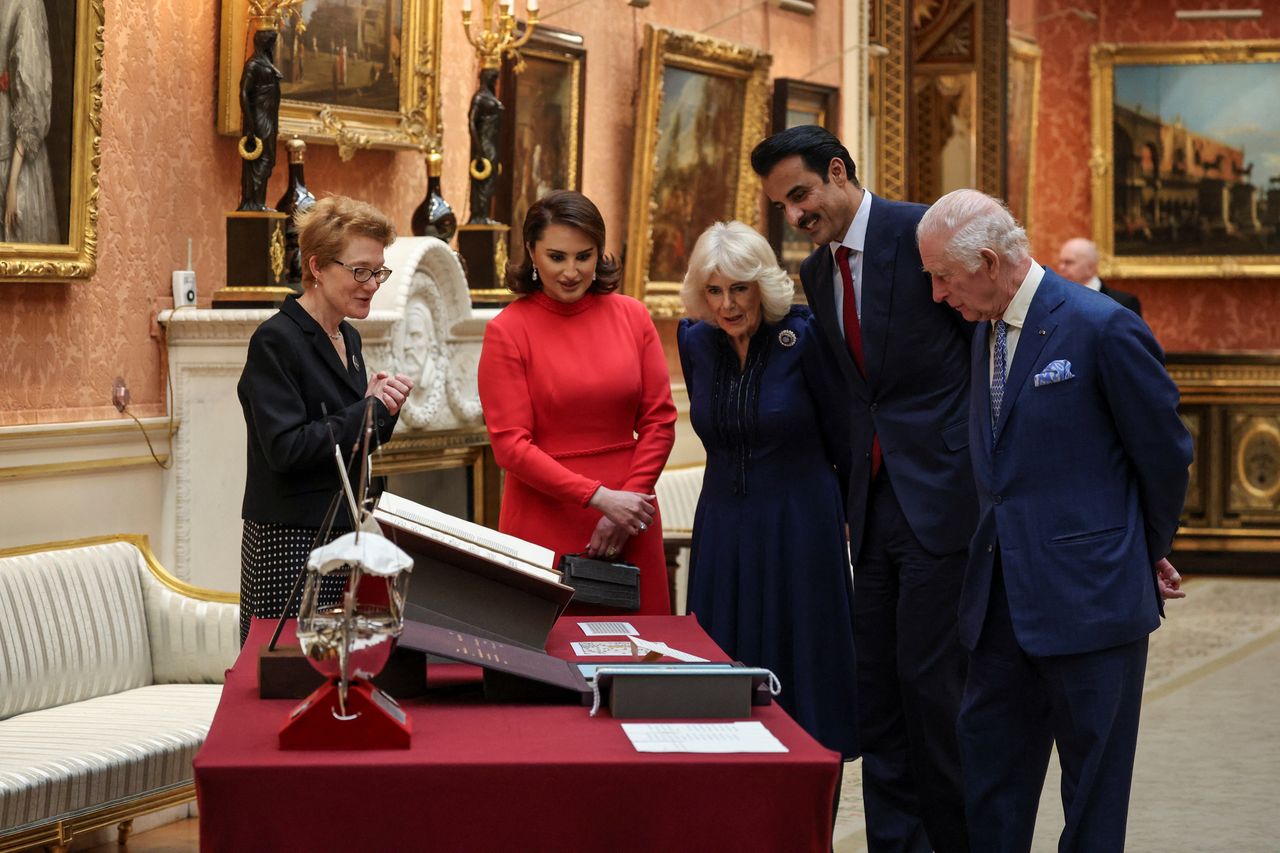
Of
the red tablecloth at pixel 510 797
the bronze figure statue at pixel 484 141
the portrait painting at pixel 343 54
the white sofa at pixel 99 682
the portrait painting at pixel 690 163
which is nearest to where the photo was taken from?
the red tablecloth at pixel 510 797

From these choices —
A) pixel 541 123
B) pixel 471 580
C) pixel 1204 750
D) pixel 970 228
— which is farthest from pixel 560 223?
Answer: pixel 1204 750

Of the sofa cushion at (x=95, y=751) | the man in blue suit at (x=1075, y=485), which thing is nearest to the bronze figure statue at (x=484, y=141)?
the sofa cushion at (x=95, y=751)

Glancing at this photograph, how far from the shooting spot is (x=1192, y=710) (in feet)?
26.3

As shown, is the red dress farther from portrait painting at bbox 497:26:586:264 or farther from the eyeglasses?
portrait painting at bbox 497:26:586:264

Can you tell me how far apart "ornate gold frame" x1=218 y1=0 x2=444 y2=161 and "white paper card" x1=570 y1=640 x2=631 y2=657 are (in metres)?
3.16

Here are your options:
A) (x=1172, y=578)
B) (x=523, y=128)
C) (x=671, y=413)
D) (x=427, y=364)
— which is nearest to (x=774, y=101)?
(x=523, y=128)

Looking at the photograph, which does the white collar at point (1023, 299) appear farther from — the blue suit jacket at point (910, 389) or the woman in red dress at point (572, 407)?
the woman in red dress at point (572, 407)

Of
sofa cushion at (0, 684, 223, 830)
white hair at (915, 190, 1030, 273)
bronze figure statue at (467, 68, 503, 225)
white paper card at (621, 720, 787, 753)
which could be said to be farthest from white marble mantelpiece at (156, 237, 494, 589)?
white paper card at (621, 720, 787, 753)

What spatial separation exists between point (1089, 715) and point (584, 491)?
1.64 meters

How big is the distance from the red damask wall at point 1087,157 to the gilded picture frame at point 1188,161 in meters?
0.24

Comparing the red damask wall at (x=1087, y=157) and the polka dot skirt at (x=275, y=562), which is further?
the red damask wall at (x=1087, y=157)

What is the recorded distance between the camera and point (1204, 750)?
716 cm

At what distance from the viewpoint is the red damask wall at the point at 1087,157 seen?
1351 centimetres

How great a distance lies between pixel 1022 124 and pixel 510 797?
11.6 metres
